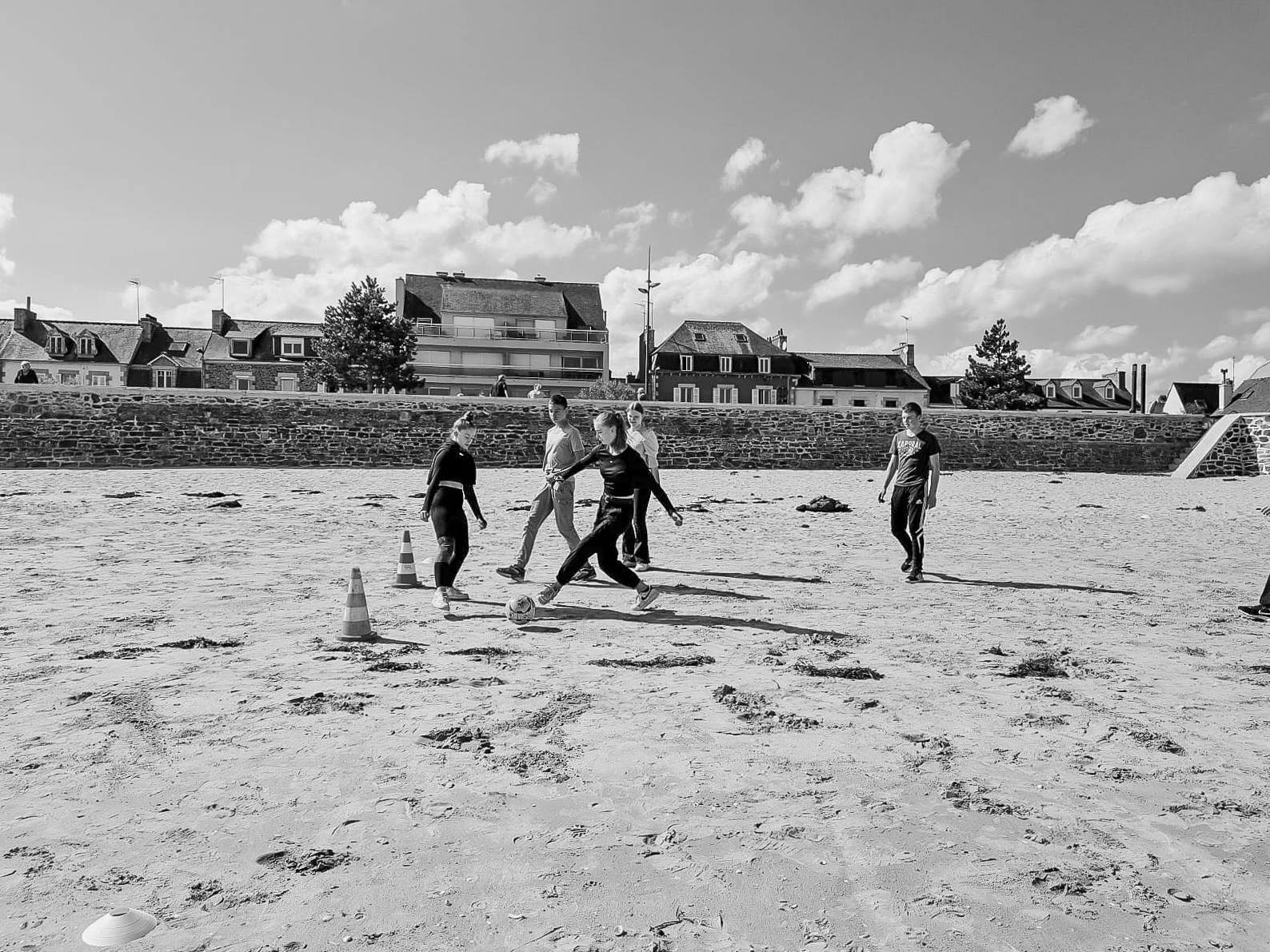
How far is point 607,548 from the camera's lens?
6.67m

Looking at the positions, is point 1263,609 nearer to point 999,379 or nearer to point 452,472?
point 452,472

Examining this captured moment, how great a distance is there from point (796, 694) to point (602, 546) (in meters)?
2.29

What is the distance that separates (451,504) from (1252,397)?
2336 inches

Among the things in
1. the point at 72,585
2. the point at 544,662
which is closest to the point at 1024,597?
the point at 544,662

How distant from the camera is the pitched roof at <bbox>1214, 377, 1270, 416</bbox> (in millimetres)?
51000

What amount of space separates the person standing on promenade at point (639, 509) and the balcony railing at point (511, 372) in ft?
168

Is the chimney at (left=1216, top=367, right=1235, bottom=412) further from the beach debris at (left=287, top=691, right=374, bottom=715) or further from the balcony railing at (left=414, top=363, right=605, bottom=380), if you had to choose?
the beach debris at (left=287, top=691, right=374, bottom=715)

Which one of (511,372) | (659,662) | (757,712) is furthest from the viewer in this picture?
(511,372)

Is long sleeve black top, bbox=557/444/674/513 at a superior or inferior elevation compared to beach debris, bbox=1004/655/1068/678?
superior

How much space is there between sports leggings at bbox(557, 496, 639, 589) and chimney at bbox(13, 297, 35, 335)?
194 feet

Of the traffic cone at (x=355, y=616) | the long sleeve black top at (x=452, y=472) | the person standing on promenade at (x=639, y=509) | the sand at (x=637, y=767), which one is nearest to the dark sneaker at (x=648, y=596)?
the sand at (x=637, y=767)

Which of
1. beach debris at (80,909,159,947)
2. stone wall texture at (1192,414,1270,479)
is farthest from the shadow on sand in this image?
stone wall texture at (1192,414,1270,479)

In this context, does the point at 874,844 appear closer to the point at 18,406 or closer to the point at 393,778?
the point at 393,778

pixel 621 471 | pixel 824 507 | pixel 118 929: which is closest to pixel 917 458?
pixel 621 471
